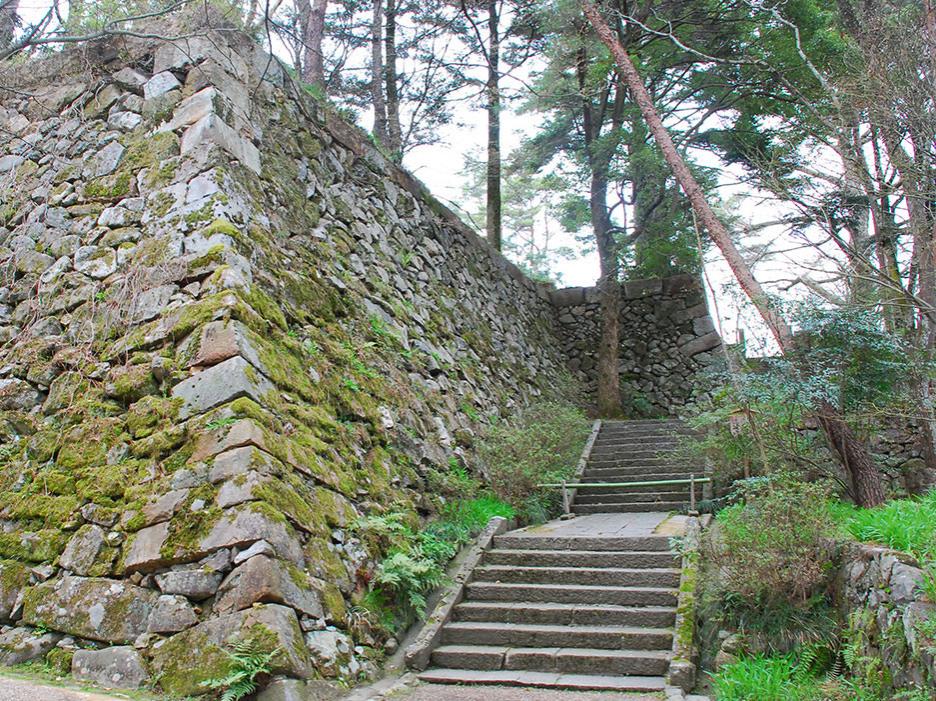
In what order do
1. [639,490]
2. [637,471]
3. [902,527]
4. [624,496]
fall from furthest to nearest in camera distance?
[637,471], [639,490], [624,496], [902,527]

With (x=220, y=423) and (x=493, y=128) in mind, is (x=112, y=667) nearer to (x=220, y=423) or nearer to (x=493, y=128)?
(x=220, y=423)

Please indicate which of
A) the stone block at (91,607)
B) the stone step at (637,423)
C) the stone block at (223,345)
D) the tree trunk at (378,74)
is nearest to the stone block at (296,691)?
the stone block at (91,607)

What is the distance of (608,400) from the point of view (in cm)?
1425

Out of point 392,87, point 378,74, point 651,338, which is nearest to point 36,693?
point 378,74

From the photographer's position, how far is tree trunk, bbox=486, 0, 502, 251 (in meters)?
15.3

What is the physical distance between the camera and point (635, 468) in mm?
10023

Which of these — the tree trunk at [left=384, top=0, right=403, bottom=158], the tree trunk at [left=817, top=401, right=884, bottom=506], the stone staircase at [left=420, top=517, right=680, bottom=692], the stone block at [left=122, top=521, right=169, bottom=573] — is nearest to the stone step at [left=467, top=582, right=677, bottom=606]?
the stone staircase at [left=420, top=517, right=680, bottom=692]

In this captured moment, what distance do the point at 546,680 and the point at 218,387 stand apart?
3104 mm

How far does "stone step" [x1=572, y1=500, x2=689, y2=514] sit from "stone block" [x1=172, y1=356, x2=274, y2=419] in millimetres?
5152

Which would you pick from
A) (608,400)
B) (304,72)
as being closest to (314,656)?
(608,400)

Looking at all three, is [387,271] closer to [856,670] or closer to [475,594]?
[475,594]

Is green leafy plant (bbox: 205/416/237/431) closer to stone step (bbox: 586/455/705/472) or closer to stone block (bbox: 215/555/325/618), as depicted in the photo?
stone block (bbox: 215/555/325/618)

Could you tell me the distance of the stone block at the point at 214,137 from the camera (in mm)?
6621

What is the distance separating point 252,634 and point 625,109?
1349cm
